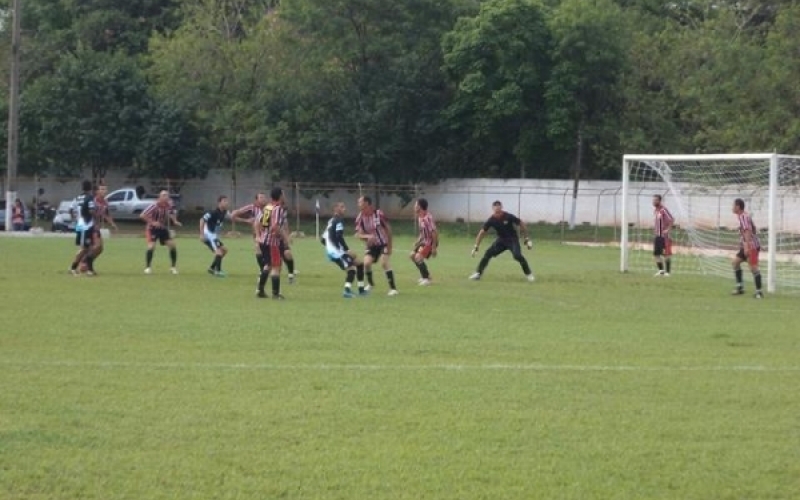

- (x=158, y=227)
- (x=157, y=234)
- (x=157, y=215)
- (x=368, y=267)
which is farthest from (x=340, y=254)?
(x=157, y=215)

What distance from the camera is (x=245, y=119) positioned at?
180ft

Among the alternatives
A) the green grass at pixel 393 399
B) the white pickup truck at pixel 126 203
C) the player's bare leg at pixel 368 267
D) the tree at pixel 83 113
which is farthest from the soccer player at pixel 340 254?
the tree at pixel 83 113

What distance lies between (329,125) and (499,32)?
29.0 ft

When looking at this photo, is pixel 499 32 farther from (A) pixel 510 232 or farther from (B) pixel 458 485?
(B) pixel 458 485

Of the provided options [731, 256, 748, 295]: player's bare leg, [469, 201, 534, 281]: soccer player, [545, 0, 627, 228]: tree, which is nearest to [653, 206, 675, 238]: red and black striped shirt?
[469, 201, 534, 281]: soccer player

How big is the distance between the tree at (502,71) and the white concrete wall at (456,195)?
6.48 ft

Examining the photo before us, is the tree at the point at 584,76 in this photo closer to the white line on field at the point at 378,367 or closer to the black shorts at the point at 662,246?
the black shorts at the point at 662,246

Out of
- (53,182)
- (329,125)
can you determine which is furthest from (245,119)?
Answer: (53,182)

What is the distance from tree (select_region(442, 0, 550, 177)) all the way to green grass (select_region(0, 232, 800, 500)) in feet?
111

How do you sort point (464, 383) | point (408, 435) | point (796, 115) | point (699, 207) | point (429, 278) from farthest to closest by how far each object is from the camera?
point (796, 115), point (699, 207), point (429, 278), point (464, 383), point (408, 435)

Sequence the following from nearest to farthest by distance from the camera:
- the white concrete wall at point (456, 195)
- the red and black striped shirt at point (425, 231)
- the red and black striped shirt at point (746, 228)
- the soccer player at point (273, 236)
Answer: the soccer player at point (273, 236), the red and black striped shirt at point (746, 228), the red and black striped shirt at point (425, 231), the white concrete wall at point (456, 195)

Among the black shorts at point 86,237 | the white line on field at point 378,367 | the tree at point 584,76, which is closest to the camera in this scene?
the white line on field at point 378,367

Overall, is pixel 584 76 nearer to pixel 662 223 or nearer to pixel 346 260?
pixel 662 223

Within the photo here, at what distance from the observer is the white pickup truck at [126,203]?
52.9 m
